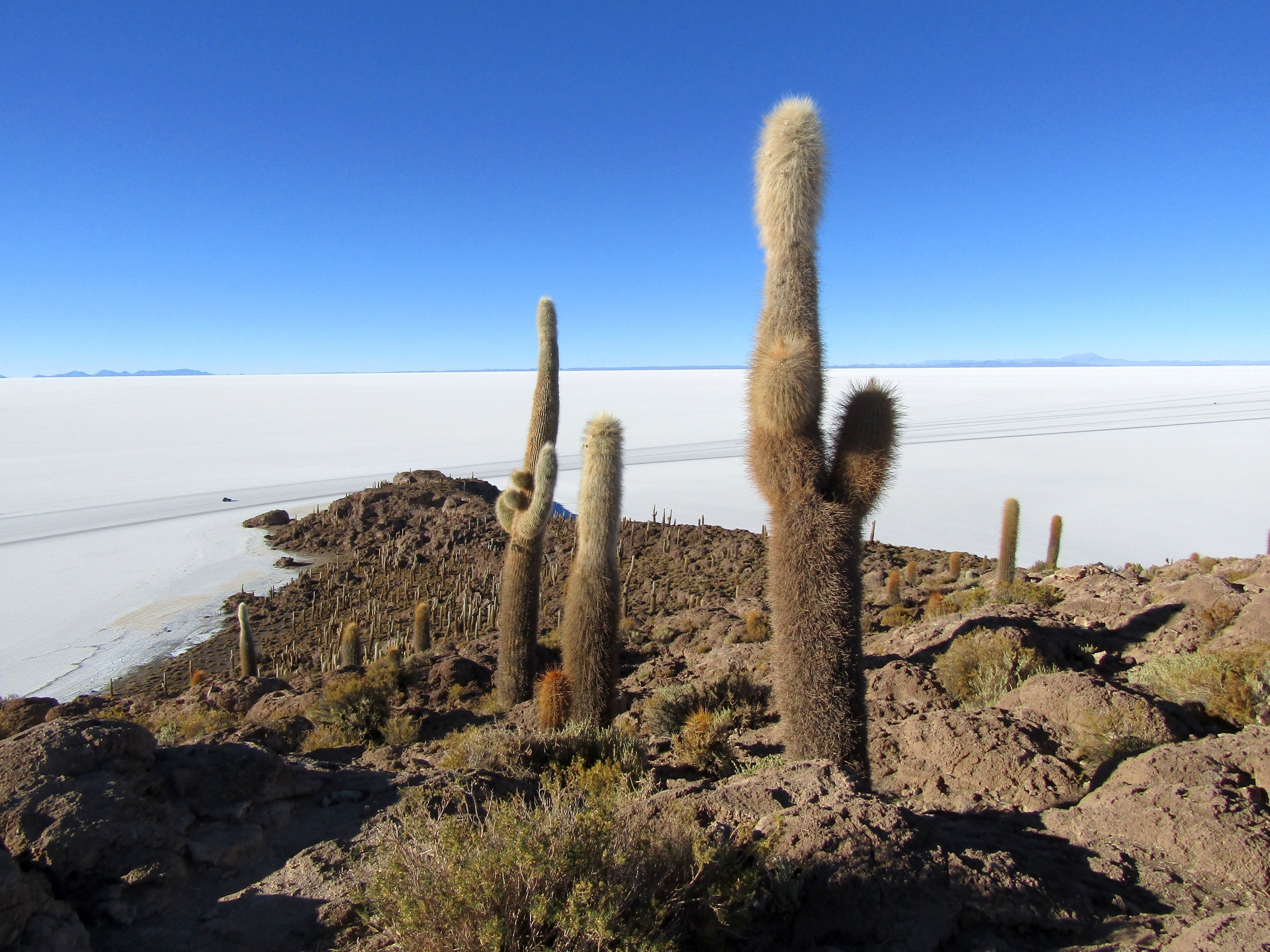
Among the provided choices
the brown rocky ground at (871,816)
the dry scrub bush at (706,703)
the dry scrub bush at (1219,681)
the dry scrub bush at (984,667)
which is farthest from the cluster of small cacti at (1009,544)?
the dry scrub bush at (706,703)

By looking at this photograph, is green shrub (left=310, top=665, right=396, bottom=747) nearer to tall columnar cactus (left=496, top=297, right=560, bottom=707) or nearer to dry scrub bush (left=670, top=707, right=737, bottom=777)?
tall columnar cactus (left=496, top=297, right=560, bottom=707)

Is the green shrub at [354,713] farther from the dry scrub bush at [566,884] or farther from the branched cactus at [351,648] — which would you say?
the dry scrub bush at [566,884]

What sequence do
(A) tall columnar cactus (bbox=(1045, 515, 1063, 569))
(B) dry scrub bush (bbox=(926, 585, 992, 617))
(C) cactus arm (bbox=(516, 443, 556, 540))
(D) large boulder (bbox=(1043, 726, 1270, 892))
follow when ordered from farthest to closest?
(A) tall columnar cactus (bbox=(1045, 515, 1063, 569)) → (B) dry scrub bush (bbox=(926, 585, 992, 617)) → (C) cactus arm (bbox=(516, 443, 556, 540)) → (D) large boulder (bbox=(1043, 726, 1270, 892))

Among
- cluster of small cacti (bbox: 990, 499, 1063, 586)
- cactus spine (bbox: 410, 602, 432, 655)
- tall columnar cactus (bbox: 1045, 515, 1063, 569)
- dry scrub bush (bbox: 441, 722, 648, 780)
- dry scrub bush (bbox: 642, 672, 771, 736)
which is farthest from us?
tall columnar cactus (bbox: 1045, 515, 1063, 569)

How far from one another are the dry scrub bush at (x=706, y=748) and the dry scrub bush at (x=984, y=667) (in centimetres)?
234

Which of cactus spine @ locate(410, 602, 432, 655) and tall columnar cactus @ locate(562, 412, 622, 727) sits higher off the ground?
tall columnar cactus @ locate(562, 412, 622, 727)

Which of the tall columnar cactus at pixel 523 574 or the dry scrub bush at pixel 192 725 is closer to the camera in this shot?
the dry scrub bush at pixel 192 725

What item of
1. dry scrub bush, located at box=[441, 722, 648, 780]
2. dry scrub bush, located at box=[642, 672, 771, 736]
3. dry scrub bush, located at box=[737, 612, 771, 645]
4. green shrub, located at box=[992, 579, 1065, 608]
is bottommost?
dry scrub bush, located at box=[737, 612, 771, 645]

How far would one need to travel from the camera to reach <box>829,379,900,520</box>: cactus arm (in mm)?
4699

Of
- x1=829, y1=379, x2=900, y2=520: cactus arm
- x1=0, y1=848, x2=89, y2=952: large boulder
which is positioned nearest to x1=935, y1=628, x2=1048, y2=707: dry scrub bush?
x1=829, y1=379, x2=900, y2=520: cactus arm

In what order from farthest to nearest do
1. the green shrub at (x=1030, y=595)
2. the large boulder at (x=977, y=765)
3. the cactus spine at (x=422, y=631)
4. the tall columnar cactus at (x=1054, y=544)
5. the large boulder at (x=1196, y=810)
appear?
1. the tall columnar cactus at (x=1054, y=544)
2. the cactus spine at (x=422, y=631)
3. the green shrub at (x=1030, y=595)
4. the large boulder at (x=977, y=765)
5. the large boulder at (x=1196, y=810)

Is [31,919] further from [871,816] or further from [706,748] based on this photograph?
[706,748]

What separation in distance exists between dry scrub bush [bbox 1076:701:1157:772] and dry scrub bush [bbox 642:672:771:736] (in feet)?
10.1

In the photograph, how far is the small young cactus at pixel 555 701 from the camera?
716 centimetres
